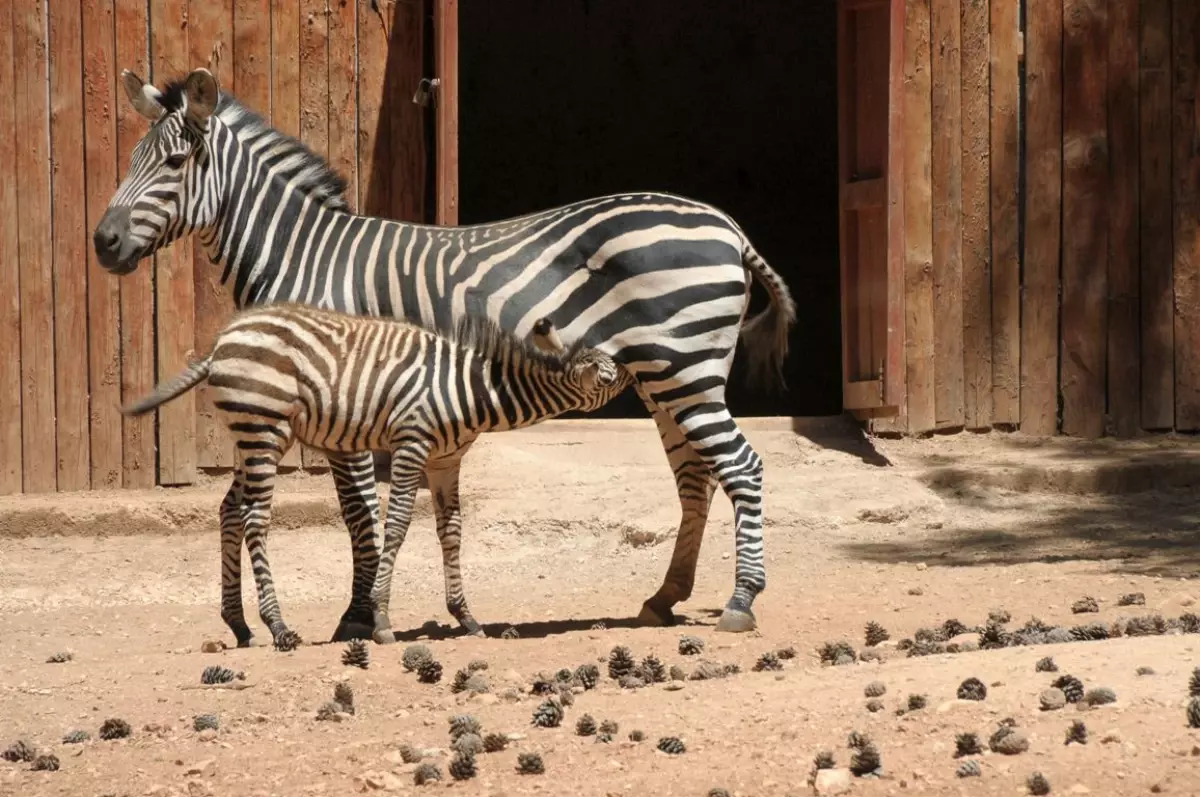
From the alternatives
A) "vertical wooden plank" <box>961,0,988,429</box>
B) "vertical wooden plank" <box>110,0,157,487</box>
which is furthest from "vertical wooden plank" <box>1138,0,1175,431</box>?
"vertical wooden plank" <box>110,0,157,487</box>

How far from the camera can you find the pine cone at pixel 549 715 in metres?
5.94

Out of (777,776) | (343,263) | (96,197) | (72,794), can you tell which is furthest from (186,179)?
(777,776)

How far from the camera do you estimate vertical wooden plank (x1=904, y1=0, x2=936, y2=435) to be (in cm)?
1183

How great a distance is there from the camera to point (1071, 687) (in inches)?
222

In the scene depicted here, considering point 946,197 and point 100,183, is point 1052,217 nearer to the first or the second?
point 946,197

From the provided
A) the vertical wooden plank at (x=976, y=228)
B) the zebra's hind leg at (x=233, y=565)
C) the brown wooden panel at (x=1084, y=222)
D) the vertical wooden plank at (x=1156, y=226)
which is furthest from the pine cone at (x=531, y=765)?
the vertical wooden plank at (x=1156, y=226)

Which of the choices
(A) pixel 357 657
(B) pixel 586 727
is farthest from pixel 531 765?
(A) pixel 357 657

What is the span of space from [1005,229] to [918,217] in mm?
611

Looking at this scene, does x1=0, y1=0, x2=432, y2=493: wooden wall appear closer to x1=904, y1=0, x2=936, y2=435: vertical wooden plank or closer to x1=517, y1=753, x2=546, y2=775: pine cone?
x1=904, y1=0, x2=936, y2=435: vertical wooden plank

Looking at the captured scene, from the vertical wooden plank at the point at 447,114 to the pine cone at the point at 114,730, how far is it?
4.88 meters

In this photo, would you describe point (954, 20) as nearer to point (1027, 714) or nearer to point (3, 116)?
point (3, 116)

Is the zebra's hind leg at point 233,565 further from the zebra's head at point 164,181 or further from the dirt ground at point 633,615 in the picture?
the zebra's head at point 164,181

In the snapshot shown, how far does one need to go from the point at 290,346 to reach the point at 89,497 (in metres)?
3.62

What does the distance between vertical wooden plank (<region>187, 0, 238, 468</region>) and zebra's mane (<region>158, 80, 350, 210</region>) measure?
227 cm
